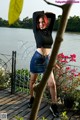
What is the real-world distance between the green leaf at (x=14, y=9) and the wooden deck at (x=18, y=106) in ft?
14.2

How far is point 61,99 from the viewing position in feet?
18.6

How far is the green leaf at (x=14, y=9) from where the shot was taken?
0.54 m

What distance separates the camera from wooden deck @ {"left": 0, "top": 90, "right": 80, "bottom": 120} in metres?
5.05

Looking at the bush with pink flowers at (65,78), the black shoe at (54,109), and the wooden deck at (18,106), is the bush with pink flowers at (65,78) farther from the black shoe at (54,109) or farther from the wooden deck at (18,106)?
the black shoe at (54,109)

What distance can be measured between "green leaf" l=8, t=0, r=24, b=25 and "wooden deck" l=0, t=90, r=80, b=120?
433cm

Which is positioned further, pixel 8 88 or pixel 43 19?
pixel 8 88

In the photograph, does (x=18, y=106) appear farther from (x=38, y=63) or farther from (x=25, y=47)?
(x=25, y=47)

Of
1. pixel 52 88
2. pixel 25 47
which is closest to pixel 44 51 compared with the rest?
pixel 52 88

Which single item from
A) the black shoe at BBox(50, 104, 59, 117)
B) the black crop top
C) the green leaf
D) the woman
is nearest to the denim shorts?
the woman

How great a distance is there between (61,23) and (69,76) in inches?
209

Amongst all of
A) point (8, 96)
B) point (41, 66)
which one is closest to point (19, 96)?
point (8, 96)

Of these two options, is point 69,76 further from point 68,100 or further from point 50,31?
point 50,31

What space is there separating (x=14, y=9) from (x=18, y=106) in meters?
4.99

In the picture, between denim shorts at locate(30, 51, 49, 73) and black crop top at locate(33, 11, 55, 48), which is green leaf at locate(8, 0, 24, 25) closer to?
black crop top at locate(33, 11, 55, 48)
